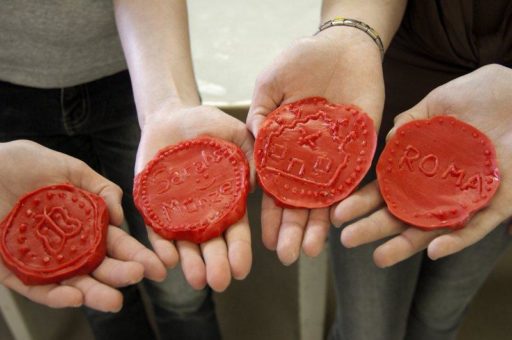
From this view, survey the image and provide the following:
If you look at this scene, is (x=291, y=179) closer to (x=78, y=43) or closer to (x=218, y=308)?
(x=78, y=43)

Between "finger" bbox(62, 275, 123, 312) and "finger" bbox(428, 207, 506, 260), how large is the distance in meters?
0.39

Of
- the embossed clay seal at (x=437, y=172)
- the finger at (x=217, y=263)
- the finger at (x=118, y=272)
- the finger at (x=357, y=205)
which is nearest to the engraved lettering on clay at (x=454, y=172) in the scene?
the embossed clay seal at (x=437, y=172)

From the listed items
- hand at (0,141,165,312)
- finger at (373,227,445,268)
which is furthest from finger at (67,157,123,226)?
finger at (373,227,445,268)

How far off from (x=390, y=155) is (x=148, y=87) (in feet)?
1.29

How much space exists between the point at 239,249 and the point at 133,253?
0.14m

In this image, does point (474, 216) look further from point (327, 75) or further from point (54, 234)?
point (54, 234)

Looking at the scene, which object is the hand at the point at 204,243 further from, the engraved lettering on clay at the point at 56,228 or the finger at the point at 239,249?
the engraved lettering on clay at the point at 56,228

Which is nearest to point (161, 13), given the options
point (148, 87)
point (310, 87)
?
point (148, 87)

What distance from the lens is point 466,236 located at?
2.15 ft

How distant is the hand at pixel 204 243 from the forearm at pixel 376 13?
0.26 m

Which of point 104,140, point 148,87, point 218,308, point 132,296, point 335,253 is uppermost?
point 148,87

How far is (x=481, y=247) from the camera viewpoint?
835 millimetres

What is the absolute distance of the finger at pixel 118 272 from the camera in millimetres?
614

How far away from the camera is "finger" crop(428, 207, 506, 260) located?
0.63 metres
